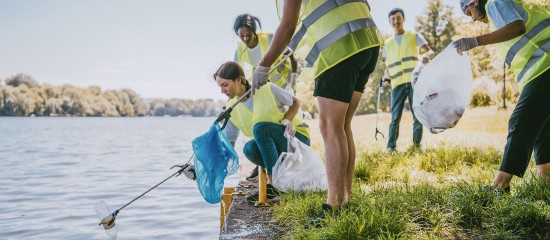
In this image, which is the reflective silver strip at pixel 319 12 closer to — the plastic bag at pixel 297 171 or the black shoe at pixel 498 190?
the plastic bag at pixel 297 171

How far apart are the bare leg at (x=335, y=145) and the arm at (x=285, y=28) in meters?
0.38

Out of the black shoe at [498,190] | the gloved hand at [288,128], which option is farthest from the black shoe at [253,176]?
the black shoe at [498,190]

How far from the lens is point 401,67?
282 inches

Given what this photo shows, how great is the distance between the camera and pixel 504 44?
3.66 meters

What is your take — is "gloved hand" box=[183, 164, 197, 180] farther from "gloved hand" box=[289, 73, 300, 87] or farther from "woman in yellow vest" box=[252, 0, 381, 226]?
"gloved hand" box=[289, 73, 300, 87]

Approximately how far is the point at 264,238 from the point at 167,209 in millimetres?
3811

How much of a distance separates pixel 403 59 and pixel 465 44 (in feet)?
12.3

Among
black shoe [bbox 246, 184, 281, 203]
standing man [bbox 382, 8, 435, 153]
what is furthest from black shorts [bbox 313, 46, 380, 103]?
standing man [bbox 382, 8, 435, 153]

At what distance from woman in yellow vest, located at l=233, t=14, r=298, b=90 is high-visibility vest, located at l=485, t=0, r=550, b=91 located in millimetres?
2377

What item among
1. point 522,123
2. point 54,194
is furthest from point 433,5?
point 522,123

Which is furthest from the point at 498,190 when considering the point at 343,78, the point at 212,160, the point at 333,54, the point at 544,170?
the point at 212,160

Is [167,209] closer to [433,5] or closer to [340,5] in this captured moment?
[340,5]

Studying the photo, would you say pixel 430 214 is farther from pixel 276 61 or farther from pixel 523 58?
pixel 276 61

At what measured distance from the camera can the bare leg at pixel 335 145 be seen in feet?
9.81
